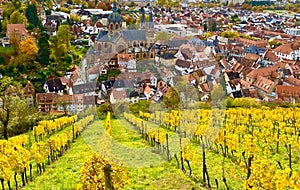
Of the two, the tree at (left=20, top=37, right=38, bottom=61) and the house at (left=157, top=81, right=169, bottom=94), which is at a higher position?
the tree at (left=20, top=37, right=38, bottom=61)

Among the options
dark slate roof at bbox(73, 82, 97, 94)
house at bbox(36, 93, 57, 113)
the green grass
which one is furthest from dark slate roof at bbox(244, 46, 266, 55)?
the green grass

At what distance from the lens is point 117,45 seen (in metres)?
36.5

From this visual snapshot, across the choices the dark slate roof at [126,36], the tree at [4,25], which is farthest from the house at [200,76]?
the tree at [4,25]

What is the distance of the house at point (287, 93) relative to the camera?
2689cm

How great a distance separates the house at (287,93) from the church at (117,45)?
9.58 metres

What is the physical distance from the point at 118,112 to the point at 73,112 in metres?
4.64

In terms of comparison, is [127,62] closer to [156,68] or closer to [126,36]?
[156,68]

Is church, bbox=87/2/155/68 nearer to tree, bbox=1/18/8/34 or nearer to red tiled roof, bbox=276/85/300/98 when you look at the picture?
tree, bbox=1/18/8/34

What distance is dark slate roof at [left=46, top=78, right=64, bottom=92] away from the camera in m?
27.4

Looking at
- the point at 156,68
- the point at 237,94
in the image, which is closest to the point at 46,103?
the point at 156,68

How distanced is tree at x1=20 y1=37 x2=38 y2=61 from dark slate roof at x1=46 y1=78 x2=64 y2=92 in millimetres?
3516

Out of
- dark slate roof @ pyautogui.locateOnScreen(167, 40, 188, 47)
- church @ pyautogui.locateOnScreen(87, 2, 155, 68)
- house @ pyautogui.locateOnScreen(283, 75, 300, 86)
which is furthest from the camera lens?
dark slate roof @ pyautogui.locateOnScreen(167, 40, 188, 47)

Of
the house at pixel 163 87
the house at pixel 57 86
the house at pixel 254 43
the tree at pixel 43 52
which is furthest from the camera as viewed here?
the house at pixel 254 43

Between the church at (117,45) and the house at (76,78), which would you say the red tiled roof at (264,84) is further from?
the house at (76,78)
